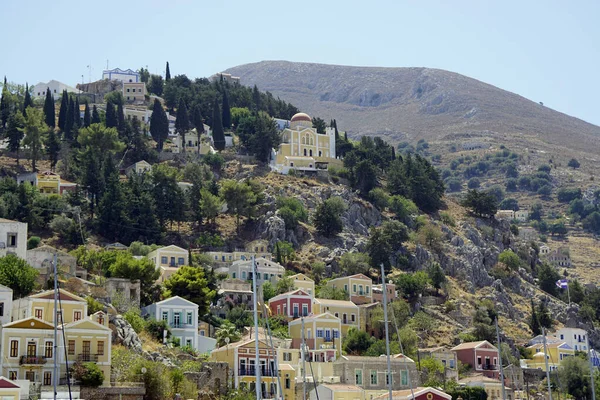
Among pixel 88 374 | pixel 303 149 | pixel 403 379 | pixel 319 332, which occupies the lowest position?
pixel 403 379

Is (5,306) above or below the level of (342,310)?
below

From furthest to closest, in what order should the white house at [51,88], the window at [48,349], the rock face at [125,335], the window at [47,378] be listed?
the white house at [51,88], the rock face at [125,335], the window at [48,349], the window at [47,378]

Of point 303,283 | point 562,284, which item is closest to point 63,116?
point 303,283

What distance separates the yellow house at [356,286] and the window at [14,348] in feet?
155

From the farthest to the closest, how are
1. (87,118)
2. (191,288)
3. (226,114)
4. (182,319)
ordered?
1. (226,114)
2. (87,118)
3. (191,288)
4. (182,319)

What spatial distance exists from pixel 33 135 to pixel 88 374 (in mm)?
67852

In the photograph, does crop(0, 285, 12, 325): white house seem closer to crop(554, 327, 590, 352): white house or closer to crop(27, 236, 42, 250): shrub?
crop(27, 236, 42, 250): shrub

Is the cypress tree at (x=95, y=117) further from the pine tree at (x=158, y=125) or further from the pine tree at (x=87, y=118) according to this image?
the pine tree at (x=158, y=125)

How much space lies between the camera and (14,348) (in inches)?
2291

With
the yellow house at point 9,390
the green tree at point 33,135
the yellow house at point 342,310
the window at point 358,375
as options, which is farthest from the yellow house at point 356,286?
the yellow house at point 9,390

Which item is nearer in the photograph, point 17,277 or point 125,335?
point 125,335

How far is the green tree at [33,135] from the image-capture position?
12044cm

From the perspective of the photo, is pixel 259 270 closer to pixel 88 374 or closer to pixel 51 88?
pixel 88 374

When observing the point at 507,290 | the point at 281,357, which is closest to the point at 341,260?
the point at 507,290
